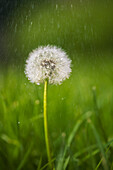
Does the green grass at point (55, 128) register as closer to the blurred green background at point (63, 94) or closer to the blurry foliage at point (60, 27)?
the blurred green background at point (63, 94)

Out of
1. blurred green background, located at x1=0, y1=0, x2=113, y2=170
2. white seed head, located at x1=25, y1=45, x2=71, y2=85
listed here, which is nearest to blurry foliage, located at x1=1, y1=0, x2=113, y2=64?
blurred green background, located at x1=0, y1=0, x2=113, y2=170

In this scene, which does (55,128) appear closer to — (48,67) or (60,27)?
(48,67)

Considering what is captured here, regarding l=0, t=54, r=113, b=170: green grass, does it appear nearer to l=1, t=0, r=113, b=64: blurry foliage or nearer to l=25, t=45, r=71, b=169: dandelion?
l=25, t=45, r=71, b=169: dandelion

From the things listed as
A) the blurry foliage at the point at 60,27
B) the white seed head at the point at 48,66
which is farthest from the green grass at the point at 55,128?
the blurry foliage at the point at 60,27

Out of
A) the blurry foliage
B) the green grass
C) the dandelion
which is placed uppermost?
the blurry foliage

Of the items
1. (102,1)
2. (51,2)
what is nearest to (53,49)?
(51,2)

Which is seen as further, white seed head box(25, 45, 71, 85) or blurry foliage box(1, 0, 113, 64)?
blurry foliage box(1, 0, 113, 64)

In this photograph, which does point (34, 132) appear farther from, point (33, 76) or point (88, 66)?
point (88, 66)
